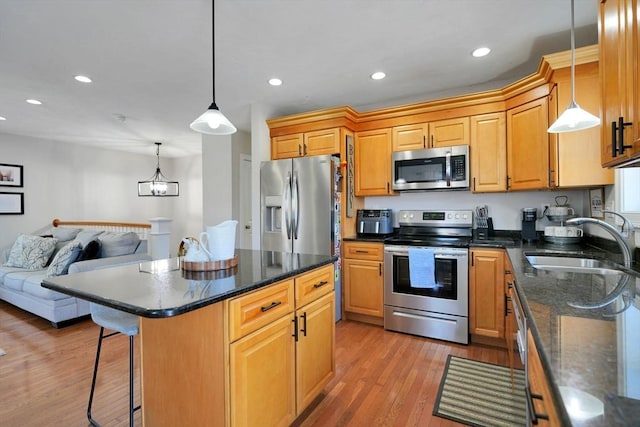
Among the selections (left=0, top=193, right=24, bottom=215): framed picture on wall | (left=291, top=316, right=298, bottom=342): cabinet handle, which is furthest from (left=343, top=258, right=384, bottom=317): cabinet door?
(left=0, top=193, right=24, bottom=215): framed picture on wall

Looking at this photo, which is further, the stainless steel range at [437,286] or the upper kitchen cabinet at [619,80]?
the stainless steel range at [437,286]

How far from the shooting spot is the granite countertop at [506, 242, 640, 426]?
0.54 meters

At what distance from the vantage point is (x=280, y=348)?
5.15 feet

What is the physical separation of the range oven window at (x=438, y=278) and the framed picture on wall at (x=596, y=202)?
3.62 feet

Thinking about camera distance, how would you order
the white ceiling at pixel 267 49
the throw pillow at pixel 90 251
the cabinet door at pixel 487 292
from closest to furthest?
1. the white ceiling at pixel 267 49
2. the cabinet door at pixel 487 292
3. the throw pillow at pixel 90 251

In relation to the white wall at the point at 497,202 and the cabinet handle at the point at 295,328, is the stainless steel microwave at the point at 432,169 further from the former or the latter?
the cabinet handle at the point at 295,328

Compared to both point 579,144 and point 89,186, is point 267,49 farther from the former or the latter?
point 89,186

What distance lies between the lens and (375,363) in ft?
8.13

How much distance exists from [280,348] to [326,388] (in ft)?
2.65

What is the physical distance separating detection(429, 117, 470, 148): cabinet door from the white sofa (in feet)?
12.1

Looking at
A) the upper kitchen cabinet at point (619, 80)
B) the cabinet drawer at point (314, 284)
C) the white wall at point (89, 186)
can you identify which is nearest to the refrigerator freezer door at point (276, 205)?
the cabinet drawer at point (314, 284)

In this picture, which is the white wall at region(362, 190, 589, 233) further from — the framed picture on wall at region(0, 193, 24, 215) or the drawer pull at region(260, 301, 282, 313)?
the framed picture on wall at region(0, 193, 24, 215)

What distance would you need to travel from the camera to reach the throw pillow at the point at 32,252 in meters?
3.94

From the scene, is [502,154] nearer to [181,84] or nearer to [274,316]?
[274,316]
